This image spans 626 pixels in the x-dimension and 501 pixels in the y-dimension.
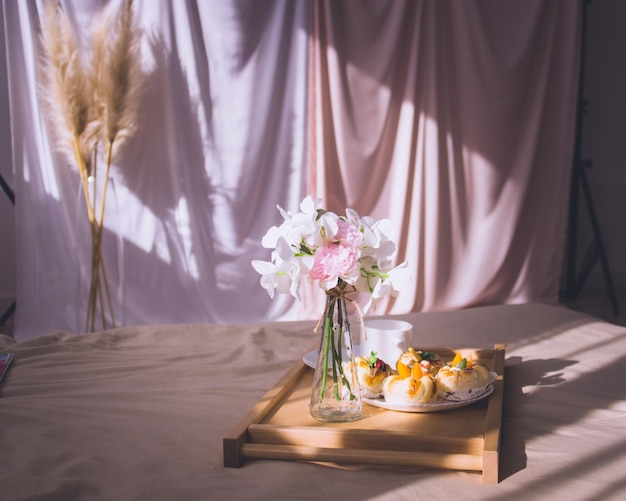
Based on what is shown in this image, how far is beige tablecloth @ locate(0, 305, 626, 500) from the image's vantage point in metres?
1.05

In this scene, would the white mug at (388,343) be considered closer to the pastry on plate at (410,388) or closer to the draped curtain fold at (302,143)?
the pastry on plate at (410,388)

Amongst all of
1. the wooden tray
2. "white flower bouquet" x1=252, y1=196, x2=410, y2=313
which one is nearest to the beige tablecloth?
the wooden tray

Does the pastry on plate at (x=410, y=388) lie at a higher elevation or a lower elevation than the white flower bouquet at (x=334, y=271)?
lower

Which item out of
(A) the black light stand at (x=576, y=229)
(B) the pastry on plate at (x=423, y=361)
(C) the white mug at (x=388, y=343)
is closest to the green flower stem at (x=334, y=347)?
(B) the pastry on plate at (x=423, y=361)

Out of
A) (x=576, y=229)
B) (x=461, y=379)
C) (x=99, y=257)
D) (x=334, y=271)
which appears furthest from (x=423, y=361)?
(x=576, y=229)

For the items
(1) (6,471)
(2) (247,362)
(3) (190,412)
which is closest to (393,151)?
(2) (247,362)

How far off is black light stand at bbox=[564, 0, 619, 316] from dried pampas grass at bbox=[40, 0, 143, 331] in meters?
2.36

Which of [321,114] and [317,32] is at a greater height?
[317,32]

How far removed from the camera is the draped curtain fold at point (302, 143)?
351 cm

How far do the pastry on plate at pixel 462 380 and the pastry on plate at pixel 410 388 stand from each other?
20mm

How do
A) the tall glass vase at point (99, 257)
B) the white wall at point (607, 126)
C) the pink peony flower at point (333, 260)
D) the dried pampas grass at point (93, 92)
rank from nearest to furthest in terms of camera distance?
1. the pink peony flower at point (333, 260)
2. the dried pampas grass at point (93, 92)
3. the tall glass vase at point (99, 257)
4. the white wall at point (607, 126)

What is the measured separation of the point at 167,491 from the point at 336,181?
8.99ft

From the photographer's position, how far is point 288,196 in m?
3.68

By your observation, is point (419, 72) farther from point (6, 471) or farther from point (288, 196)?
point (6, 471)
